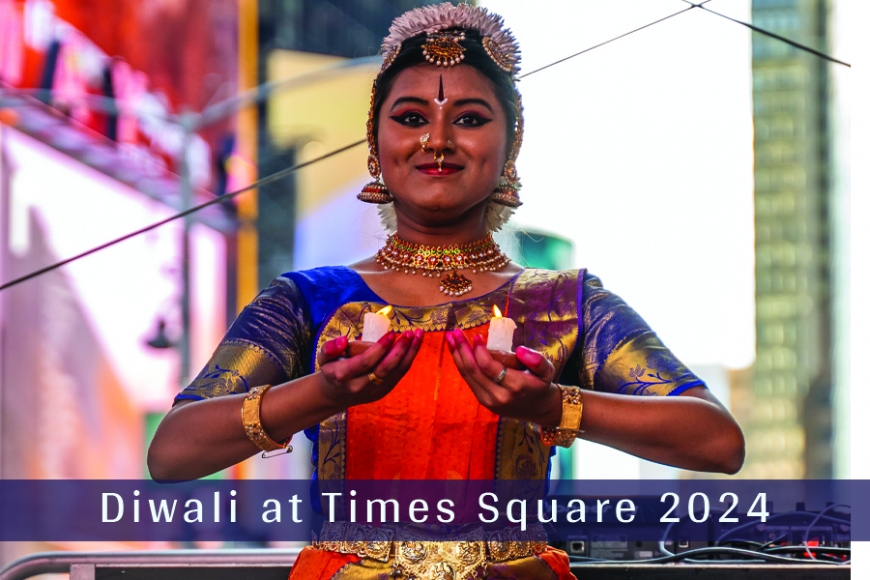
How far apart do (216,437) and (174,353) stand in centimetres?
593

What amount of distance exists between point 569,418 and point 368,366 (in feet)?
1.15

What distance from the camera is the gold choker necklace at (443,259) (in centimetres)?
188

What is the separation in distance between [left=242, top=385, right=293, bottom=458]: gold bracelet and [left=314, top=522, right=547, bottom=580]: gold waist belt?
0.22m

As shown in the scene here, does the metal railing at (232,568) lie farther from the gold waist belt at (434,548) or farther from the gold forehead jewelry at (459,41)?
the gold forehead jewelry at (459,41)

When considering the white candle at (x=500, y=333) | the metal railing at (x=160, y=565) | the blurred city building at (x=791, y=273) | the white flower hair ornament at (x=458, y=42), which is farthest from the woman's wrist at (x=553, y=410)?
the blurred city building at (x=791, y=273)

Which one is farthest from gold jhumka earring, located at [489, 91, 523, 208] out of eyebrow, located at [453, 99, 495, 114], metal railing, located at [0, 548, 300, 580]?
metal railing, located at [0, 548, 300, 580]

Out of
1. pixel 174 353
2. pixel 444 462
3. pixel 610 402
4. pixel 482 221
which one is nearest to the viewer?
pixel 610 402

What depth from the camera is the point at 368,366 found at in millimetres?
1363

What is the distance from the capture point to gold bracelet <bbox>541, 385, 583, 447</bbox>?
154 centimetres

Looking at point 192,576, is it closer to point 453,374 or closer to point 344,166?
point 453,374

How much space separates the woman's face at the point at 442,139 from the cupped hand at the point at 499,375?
0.47 metres

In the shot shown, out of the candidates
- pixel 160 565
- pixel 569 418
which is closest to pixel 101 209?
pixel 160 565

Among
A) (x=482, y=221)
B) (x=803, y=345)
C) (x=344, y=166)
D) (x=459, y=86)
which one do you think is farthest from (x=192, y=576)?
(x=803, y=345)

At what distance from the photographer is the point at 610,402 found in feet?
5.20
